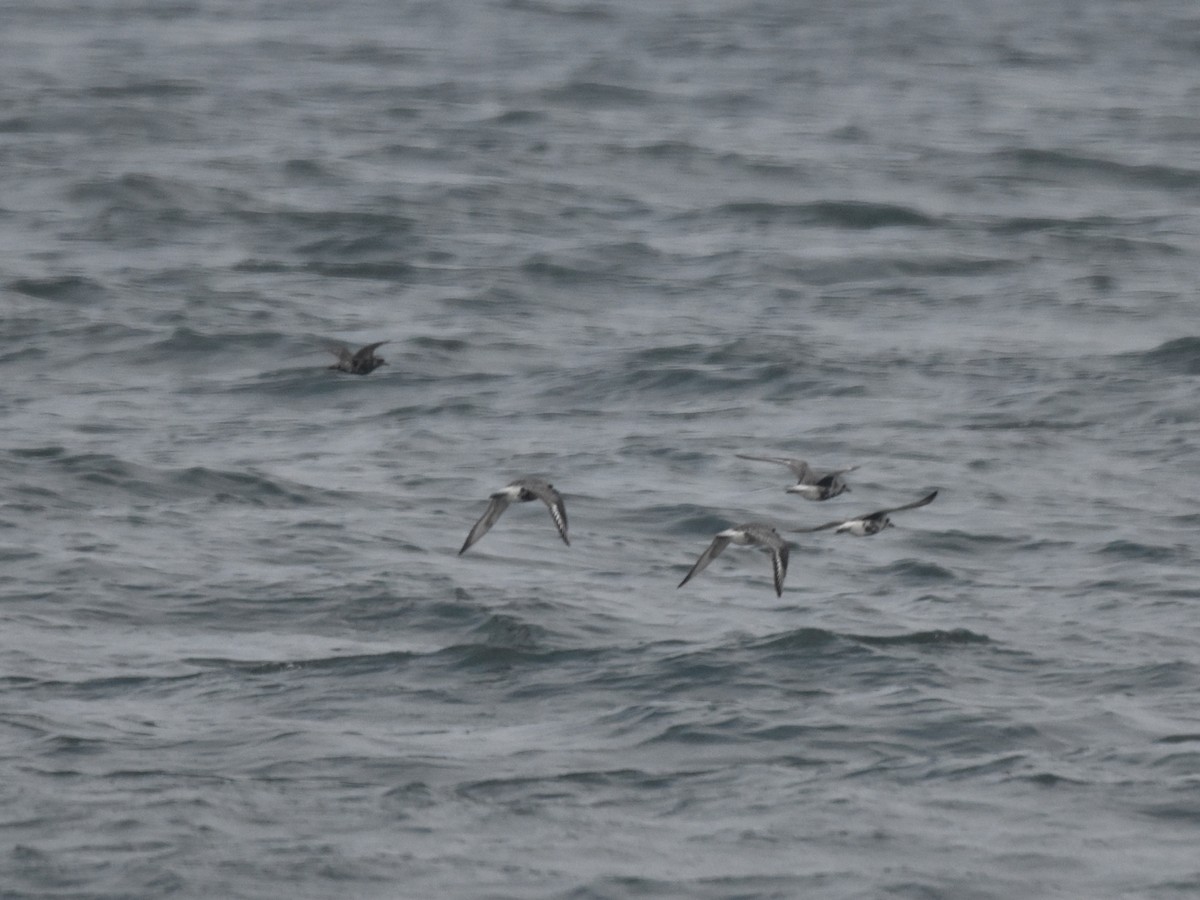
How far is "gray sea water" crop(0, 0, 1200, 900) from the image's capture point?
582 inches

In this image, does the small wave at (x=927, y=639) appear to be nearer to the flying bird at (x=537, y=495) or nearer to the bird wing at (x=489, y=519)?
the flying bird at (x=537, y=495)

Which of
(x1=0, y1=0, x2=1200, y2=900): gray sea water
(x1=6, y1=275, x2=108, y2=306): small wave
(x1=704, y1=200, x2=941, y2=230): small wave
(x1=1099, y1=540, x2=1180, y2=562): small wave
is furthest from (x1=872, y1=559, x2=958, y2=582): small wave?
(x1=704, y1=200, x2=941, y2=230): small wave

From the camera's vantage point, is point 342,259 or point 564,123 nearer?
point 342,259

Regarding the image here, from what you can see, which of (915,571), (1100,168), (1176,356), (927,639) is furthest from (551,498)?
(1100,168)

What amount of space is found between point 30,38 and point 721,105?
58.5ft

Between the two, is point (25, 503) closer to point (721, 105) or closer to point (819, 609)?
point (819, 609)

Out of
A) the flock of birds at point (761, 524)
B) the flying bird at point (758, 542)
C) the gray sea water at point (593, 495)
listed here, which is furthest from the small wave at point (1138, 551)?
the flying bird at point (758, 542)

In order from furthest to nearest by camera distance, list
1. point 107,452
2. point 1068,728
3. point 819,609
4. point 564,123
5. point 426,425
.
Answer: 1. point 564,123
2. point 426,425
3. point 107,452
4. point 819,609
5. point 1068,728

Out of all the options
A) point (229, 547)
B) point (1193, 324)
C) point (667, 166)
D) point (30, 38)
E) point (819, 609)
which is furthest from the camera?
point (30, 38)

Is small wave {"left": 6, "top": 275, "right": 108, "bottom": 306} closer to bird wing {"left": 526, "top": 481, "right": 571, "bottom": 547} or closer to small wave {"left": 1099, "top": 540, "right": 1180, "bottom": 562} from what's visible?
bird wing {"left": 526, "top": 481, "right": 571, "bottom": 547}

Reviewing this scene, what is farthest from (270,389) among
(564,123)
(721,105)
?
(721,105)

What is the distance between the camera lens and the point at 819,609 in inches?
751

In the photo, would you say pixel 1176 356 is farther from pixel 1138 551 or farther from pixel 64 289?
pixel 64 289

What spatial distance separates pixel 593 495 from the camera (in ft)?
73.7
